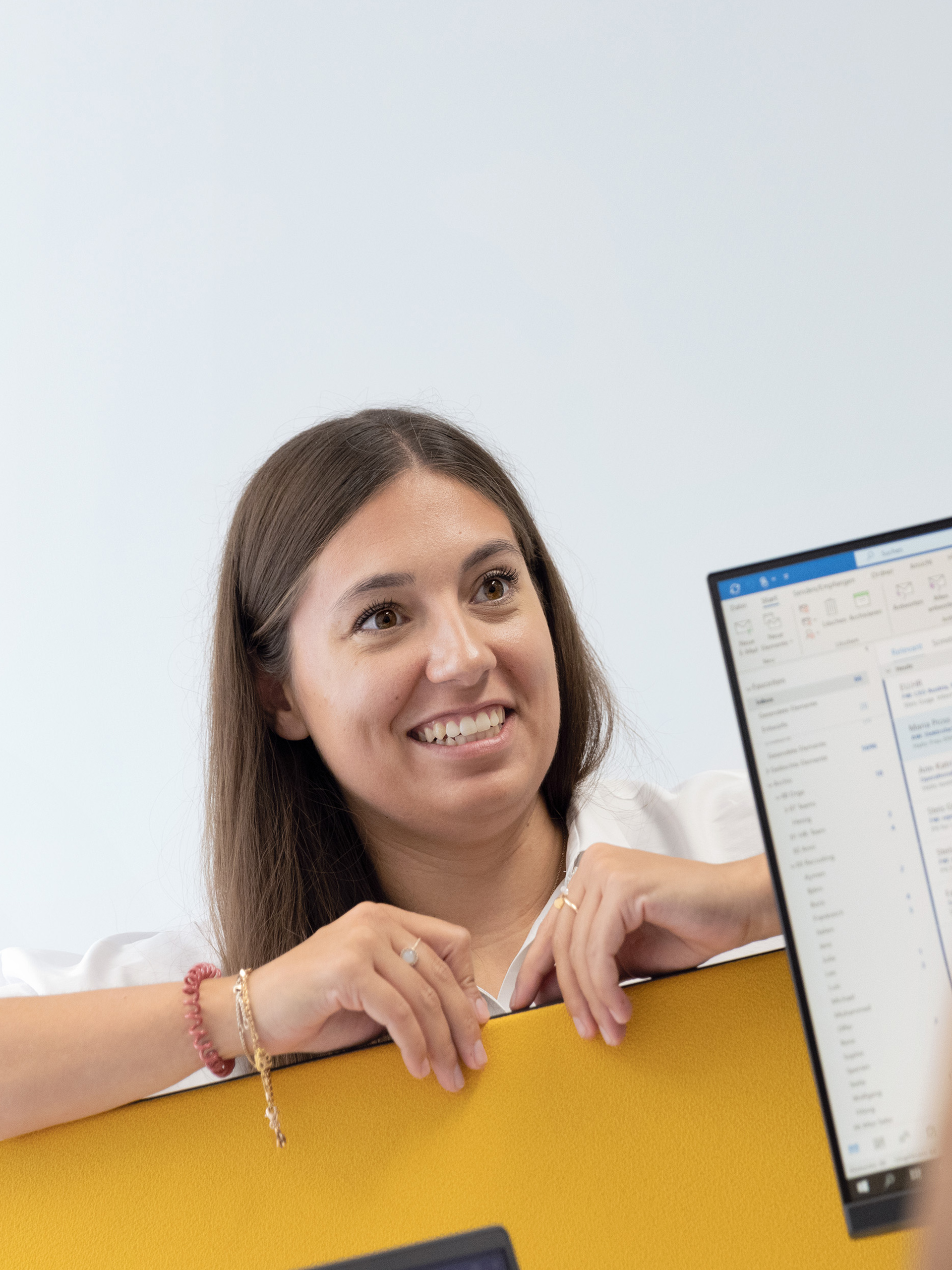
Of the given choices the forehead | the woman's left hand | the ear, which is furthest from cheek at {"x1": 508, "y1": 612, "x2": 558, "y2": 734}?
the woman's left hand

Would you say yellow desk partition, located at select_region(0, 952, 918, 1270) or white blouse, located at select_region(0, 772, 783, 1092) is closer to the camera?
yellow desk partition, located at select_region(0, 952, 918, 1270)

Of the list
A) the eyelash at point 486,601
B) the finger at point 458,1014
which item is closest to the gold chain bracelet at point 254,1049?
the finger at point 458,1014

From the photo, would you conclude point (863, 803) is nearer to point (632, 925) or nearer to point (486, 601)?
point (632, 925)

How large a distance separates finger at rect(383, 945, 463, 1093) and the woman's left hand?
81 millimetres

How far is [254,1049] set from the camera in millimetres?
719

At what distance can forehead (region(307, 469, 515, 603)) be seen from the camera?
113 centimetres

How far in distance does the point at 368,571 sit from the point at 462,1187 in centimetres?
62

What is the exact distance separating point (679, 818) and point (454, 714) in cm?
39

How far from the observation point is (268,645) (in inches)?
49.9

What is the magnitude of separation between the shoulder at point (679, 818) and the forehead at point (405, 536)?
0.37m

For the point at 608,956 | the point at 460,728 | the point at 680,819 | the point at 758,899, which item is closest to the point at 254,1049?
the point at 608,956

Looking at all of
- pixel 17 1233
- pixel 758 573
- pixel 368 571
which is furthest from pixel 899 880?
pixel 368 571

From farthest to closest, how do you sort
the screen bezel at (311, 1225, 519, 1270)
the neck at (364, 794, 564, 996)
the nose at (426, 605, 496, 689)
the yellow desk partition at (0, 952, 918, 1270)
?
the neck at (364, 794, 564, 996) → the nose at (426, 605, 496, 689) → the yellow desk partition at (0, 952, 918, 1270) → the screen bezel at (311, 1225, 519, 1270)

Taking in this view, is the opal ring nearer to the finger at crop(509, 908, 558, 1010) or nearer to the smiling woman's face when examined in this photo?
the finger at crop(509, 908, 558, 1010)
